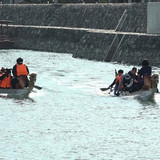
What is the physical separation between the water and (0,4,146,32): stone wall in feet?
71.3

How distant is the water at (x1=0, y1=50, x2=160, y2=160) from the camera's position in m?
35.4

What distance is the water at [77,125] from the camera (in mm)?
35375

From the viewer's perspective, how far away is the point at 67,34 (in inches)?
3629

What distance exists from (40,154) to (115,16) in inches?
2056

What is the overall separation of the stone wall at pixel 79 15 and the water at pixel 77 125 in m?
21.7

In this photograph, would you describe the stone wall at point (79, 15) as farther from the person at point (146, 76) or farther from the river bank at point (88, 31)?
the person at point (146, 76)

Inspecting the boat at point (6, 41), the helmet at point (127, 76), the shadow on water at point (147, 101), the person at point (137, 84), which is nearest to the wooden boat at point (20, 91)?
the helmet at point (127, 76)

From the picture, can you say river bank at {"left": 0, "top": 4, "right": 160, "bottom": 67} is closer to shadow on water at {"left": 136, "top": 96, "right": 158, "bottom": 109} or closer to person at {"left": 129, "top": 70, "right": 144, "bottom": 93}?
person at {"left": 129, "top": 70, "right": 144, "bottom": 93}

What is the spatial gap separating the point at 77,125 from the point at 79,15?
54640 mm

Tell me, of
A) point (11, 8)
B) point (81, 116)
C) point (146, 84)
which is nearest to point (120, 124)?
point (81, 116)

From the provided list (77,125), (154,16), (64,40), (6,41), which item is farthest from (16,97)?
(6,41)

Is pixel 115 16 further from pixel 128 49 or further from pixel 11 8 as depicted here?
pixel 11 8

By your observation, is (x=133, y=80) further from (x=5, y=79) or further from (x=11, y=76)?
(x=5, y=79)

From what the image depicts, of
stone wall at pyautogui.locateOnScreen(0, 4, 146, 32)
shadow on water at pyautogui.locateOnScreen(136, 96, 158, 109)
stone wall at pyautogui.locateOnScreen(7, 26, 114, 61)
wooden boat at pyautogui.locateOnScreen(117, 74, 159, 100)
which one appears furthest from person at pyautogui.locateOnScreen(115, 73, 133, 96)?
stone wall at pyautogui.locateOnScreen(0, 4, 146, 32)
